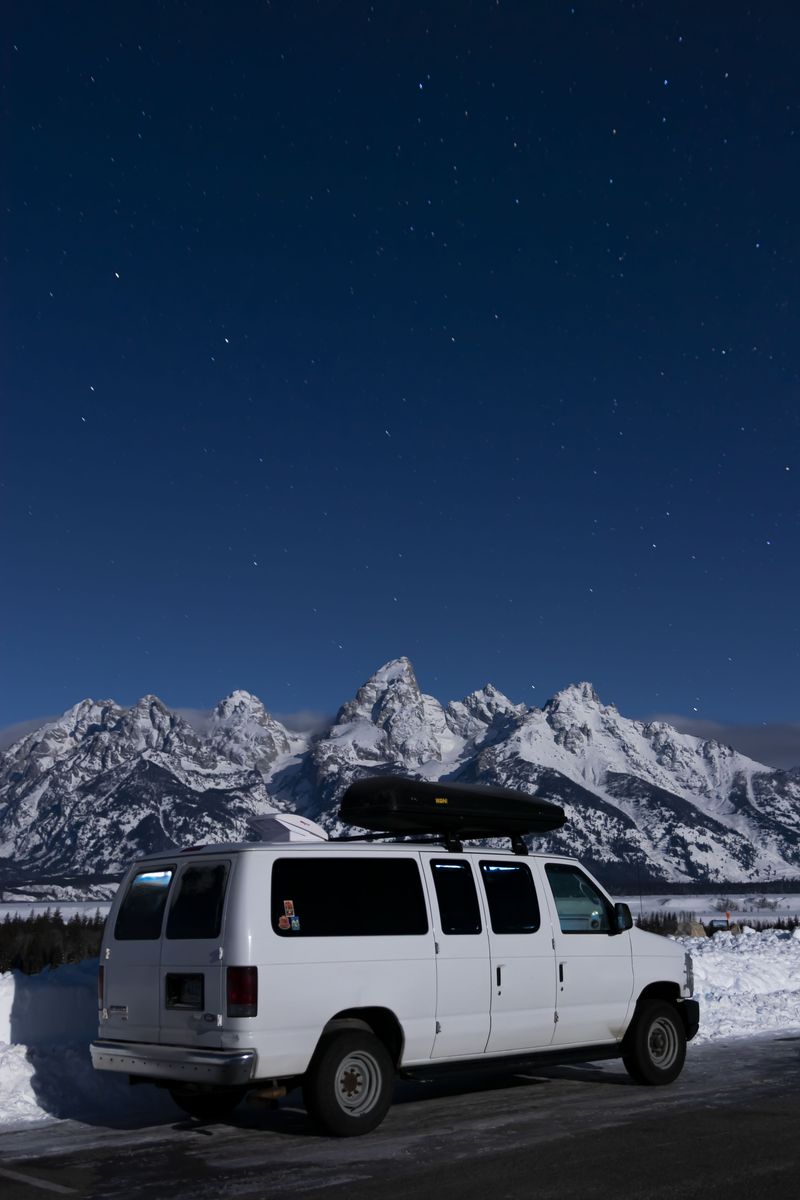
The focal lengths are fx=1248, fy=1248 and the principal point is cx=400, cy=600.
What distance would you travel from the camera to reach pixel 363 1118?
9328 millimetres

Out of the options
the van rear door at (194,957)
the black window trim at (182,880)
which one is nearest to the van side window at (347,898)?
the black window trim at (182,880)

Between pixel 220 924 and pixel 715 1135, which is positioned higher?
pixel 220 924

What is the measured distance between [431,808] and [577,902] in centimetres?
191

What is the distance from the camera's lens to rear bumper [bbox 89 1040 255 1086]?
28.7ft

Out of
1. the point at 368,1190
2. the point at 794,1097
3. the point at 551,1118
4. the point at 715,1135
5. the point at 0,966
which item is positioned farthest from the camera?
the point at 0,966

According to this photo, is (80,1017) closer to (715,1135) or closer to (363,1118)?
(363,1118)

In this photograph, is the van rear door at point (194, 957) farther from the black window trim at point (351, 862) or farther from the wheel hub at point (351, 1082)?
the wheel hub at point (351, 1082)

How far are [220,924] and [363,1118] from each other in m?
1.83

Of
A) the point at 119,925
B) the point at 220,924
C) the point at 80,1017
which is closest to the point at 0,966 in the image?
the point at 80,1017

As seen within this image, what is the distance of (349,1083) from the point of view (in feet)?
30.7

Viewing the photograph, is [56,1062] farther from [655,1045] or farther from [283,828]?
[655,1045]

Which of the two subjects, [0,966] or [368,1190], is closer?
[368,1190]

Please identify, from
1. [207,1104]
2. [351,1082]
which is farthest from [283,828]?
[351,1082]

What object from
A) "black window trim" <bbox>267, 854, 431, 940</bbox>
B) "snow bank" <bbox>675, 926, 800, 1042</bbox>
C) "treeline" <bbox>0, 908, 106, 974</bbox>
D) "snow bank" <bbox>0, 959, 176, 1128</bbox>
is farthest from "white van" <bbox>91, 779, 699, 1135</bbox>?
"treeline" <bbox>0, 908, 106, 974</bbox>
